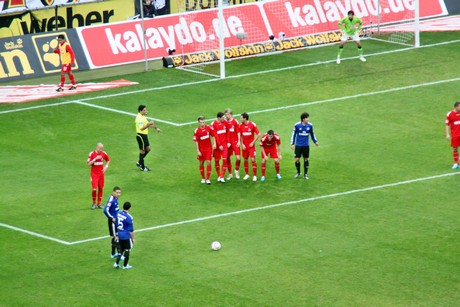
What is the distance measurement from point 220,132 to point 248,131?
874 mm

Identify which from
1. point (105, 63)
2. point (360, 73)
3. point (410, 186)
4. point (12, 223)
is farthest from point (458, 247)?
point (105, 63)

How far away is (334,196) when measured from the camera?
34.6 m

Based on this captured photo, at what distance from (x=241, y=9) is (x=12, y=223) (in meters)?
23.6

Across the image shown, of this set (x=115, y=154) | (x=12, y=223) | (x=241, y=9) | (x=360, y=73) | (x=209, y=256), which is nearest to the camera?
(x=209, y=256)

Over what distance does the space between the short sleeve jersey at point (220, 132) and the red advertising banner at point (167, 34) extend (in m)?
16.2

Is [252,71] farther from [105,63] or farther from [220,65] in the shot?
[105,63]

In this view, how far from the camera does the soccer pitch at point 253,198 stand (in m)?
28.2

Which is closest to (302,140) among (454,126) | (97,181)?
(454,126)

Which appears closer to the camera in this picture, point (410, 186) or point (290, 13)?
point (410, 186)

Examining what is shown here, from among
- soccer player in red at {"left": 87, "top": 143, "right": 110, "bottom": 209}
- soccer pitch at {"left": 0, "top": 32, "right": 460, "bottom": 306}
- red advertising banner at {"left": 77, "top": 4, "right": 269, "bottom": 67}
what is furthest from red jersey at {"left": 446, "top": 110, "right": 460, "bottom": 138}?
red advertising banner at {"left": 77, "top": 4, "right": 269, "bottom": 67}

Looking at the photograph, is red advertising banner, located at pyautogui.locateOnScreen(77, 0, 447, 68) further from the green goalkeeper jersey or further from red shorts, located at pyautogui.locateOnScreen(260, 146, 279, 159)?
red shorts, located at pyautogui.locateOnScreen(260, 146, 279, 159)

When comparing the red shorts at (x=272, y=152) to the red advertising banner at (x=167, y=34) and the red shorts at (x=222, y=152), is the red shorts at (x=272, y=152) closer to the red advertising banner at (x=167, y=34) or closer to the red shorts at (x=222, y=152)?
the red shorts at (x=222, y=152)

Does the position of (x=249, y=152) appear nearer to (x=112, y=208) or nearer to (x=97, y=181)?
(x=97, y=181)

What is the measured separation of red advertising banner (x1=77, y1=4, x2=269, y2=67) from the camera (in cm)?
5097
